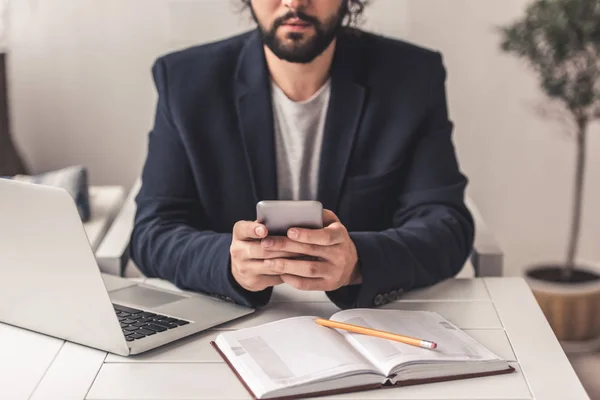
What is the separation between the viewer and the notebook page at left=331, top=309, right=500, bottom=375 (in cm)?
108

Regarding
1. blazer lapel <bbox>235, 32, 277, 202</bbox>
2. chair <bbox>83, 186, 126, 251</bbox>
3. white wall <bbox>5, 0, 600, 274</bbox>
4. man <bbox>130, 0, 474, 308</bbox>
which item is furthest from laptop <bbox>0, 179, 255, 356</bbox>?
white wall <bbox>5, 0, 600, 274</bbox>

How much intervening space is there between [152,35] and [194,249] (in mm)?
1200

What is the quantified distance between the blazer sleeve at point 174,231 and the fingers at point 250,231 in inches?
Answer: 4.2

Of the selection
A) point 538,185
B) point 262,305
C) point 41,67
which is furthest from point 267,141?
point 538,185

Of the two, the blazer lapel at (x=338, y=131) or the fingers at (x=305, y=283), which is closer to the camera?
the fingers at (x=305, y=283)

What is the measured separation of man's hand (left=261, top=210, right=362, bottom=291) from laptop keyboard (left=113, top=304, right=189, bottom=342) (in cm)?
18

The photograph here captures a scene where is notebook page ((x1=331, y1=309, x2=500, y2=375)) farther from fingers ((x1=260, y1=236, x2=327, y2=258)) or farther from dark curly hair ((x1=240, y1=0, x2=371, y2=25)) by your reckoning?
dark curly hair ((x1=240, y1=0, x2=371, y2=25))

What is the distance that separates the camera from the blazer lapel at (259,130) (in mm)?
1685

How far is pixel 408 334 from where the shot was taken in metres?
1.17

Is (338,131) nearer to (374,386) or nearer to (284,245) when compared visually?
(284,245)

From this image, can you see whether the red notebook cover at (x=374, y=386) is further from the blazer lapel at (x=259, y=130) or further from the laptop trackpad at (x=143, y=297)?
the blazer lapel at (x=259, y=130)

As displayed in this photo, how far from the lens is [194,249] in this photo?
1.44m

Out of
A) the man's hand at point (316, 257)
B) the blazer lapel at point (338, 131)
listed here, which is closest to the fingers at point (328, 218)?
the man's hand at point (316, 257)

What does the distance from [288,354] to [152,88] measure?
5.15 feet
